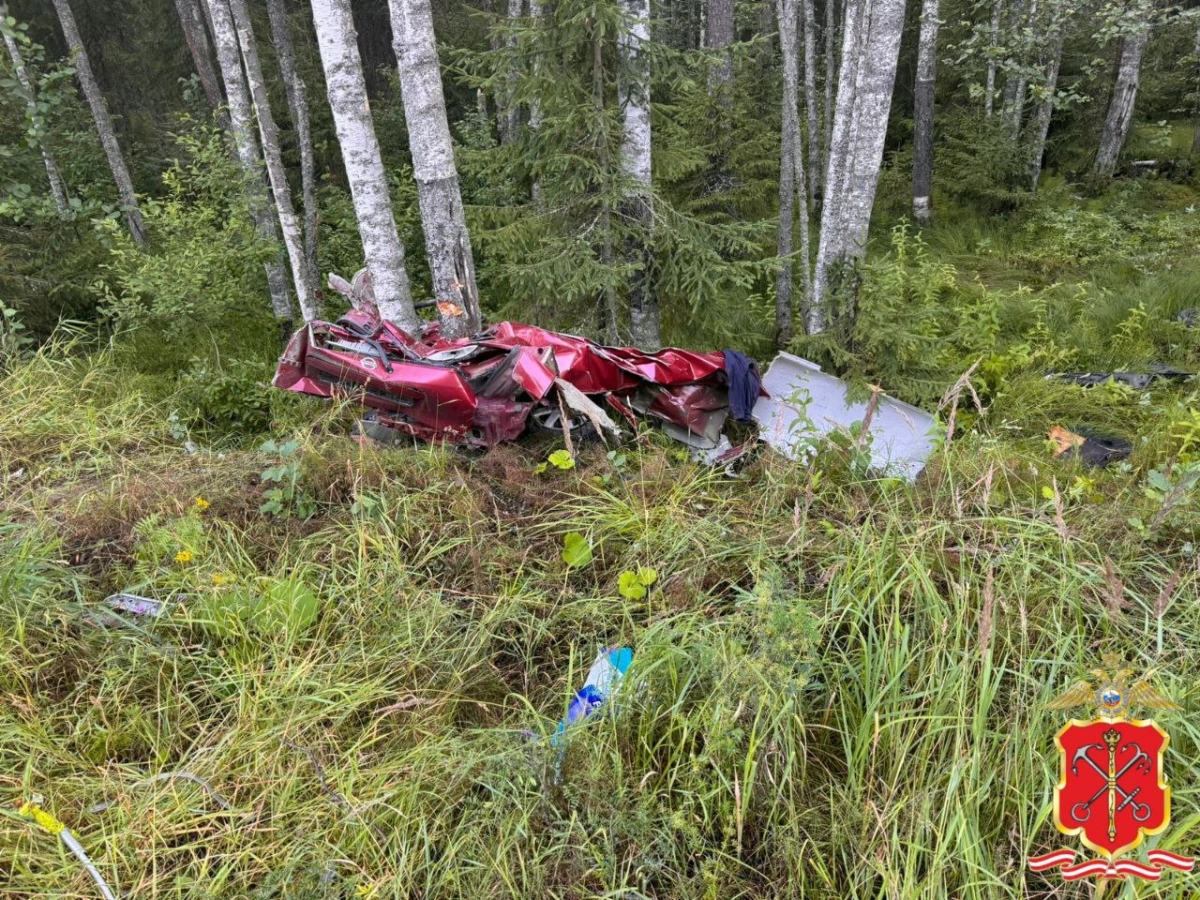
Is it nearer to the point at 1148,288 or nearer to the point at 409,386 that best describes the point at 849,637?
the point at 409,386

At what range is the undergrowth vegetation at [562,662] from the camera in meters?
1.88

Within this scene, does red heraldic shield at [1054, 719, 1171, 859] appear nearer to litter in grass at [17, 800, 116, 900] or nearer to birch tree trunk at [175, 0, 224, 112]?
litter in grass at [17, 800, 116, 900]

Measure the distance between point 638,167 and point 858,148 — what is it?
70.0 inches

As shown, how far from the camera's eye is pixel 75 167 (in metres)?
11.2

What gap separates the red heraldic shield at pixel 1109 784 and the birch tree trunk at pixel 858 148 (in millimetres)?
3820

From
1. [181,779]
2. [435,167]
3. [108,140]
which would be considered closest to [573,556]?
[181,779]

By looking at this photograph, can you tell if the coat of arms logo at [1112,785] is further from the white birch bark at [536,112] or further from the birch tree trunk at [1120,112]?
the birch tree trunk at [1120,112]

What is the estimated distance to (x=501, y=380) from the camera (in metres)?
4.09

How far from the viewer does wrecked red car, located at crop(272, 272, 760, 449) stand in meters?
4.11

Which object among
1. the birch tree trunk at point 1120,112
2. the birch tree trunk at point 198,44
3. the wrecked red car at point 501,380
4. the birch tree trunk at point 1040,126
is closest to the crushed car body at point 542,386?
the wrecked red car at point 501,380

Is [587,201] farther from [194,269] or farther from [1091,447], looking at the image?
[194,269]

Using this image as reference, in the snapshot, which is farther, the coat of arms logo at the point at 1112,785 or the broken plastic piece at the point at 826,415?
the broken plastic piece at the point at 826,415

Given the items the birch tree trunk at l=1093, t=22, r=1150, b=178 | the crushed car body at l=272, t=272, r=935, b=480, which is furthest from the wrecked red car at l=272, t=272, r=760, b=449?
the birch tree trunk at l=1093, t=22, r=1150, b=178

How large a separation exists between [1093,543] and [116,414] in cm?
589
